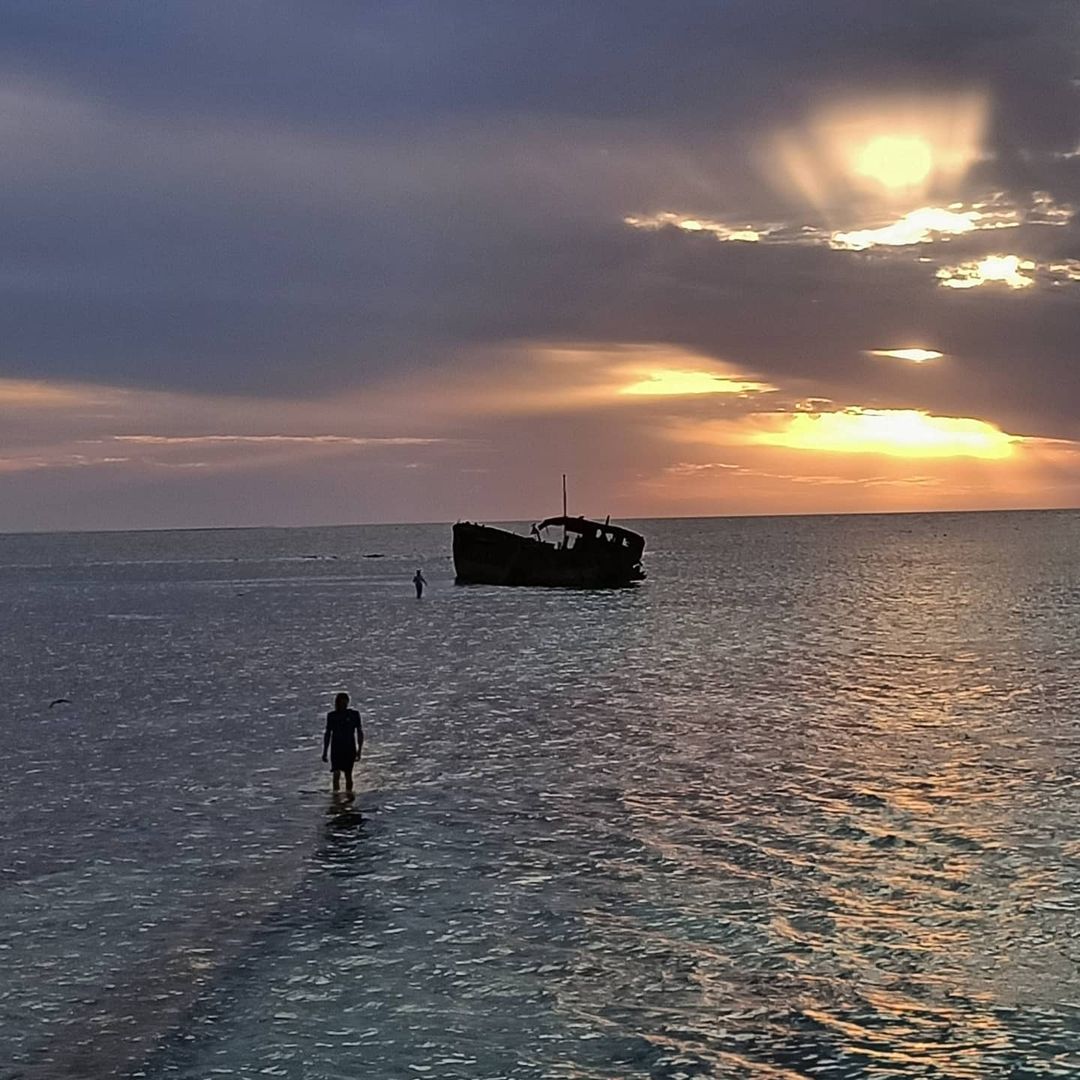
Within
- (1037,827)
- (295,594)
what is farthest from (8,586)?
(1037,827)

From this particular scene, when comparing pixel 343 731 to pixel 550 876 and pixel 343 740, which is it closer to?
pixel 343 740

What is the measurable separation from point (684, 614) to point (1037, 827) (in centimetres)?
5892

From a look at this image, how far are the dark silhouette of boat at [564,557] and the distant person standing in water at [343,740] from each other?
63.8m

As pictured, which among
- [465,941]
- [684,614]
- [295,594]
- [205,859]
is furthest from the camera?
[295,594]

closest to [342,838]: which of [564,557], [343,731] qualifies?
[343,731]

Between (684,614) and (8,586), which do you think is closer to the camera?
(684,614)

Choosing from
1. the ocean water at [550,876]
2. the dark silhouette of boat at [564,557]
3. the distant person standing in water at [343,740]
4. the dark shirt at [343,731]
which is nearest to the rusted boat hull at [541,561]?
the dark silhouette of boat at [564,557]

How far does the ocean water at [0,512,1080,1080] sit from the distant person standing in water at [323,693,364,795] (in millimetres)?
793

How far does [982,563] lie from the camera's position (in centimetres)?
15650

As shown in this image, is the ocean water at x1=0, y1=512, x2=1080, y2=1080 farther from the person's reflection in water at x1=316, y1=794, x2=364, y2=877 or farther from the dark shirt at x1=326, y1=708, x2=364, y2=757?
the dark shirt at x1=326, y1=708, x2=364, y2=757

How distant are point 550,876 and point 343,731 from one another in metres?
7.11

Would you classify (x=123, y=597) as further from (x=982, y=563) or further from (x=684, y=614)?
(x=982, y=563)

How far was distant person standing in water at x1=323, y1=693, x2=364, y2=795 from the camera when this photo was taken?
25.7m

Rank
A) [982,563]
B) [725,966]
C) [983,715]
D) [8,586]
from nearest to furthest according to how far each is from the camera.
A: [725,966] → [983,715] → [8,586] → [982,563]
